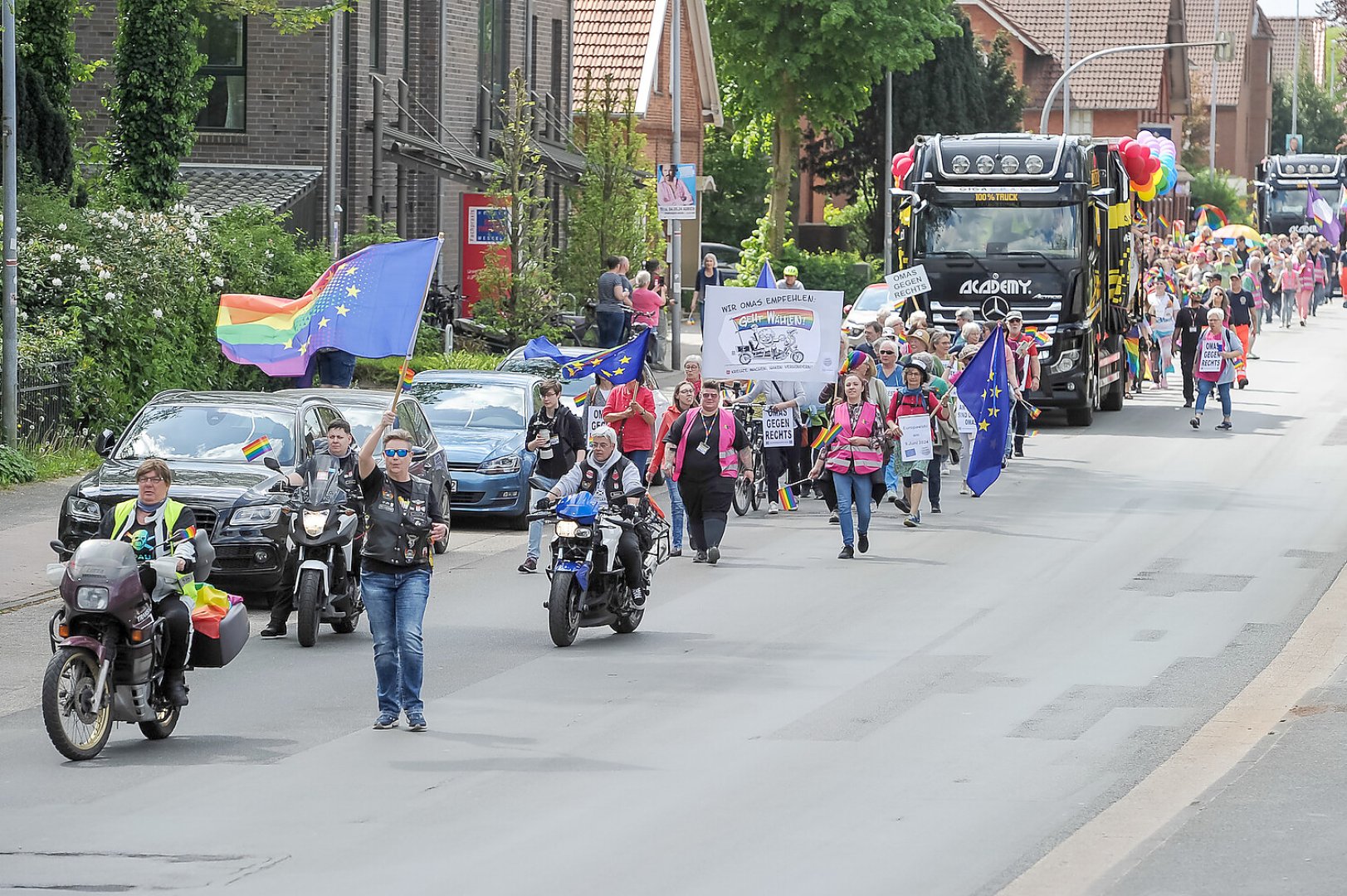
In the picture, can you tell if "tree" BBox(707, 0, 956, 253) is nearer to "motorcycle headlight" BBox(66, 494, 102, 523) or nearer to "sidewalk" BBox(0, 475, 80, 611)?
"sidewalk" BBox(0, 475, 80, 611)

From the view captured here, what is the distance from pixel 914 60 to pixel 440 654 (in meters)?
43.9

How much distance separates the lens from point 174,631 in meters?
11.1

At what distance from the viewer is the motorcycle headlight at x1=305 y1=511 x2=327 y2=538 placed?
1452cm

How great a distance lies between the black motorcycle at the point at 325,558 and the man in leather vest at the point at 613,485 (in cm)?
146

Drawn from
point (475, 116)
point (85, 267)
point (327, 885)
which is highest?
point (475, 116)

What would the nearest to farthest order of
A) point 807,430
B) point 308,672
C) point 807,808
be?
point 807,808 < point 308,672 < point 807,430

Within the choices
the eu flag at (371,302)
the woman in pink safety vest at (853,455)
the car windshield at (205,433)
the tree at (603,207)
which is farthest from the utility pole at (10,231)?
the tree at (603,207)

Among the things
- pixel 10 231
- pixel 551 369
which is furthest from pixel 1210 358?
pixel 10 231

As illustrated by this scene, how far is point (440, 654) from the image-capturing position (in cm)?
1384

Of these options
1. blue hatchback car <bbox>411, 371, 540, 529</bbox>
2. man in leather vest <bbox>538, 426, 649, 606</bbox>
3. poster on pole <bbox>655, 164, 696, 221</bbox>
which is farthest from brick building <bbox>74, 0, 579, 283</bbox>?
man in leather vest <bbox>538, 426, 649, 606</bbox>

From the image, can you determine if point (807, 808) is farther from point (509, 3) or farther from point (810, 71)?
point (810, 71)

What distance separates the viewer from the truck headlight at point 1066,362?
2883 cm

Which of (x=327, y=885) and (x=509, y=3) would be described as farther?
(x=509, y=3)

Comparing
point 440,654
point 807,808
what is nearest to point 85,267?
point 440,654
